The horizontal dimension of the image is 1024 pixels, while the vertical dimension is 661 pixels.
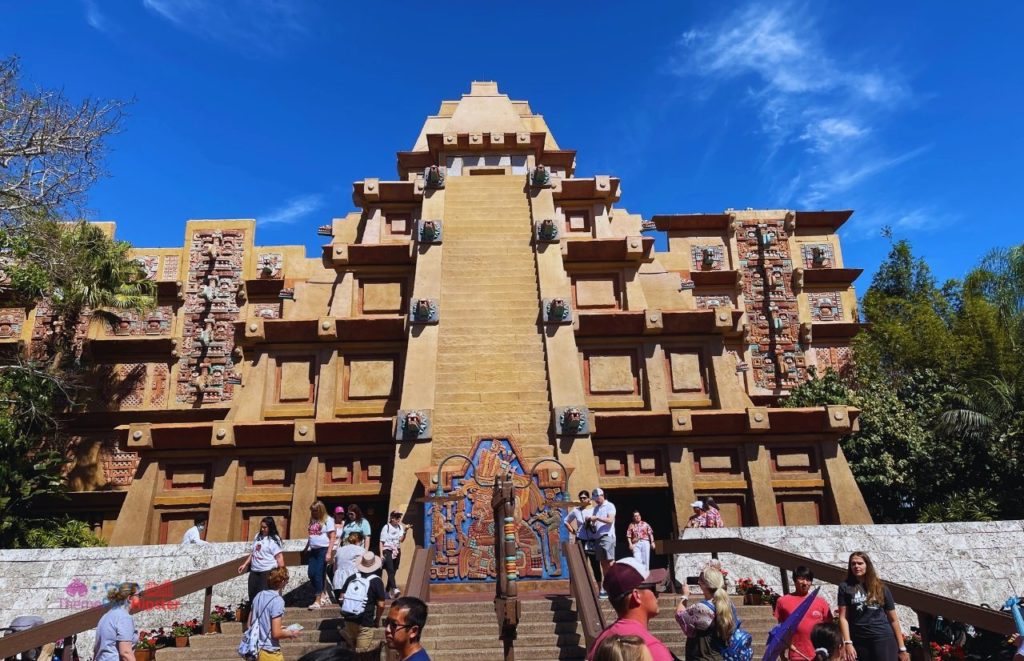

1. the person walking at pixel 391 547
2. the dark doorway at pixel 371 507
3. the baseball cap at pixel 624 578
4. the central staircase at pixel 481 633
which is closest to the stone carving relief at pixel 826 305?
Answer: the dark doorway at pixel 371 507

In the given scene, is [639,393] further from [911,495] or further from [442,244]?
[911,495]

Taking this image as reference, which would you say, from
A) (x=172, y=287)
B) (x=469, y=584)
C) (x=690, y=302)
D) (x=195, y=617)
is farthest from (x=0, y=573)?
(x=690, y=302)

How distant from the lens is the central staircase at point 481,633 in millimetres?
8703

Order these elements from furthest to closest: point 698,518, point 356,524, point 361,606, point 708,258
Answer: point 708,258 < point 698,518 < point 356,524 < point 361,606

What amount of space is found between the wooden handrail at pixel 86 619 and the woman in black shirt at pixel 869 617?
23.9ft

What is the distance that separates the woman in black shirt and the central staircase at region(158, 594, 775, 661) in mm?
3060

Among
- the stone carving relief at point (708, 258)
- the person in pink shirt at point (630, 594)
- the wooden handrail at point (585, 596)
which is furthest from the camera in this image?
the stone carving relief at point (708, 258)

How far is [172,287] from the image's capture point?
24844 mm

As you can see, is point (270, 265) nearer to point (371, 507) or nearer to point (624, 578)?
point (371, 507)

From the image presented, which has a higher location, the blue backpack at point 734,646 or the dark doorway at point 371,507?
the dark doorway at point 371,507

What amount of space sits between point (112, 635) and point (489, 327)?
1137cm

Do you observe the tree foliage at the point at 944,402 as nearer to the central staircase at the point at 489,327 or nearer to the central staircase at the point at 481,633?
the central staircase at the point at 489,327

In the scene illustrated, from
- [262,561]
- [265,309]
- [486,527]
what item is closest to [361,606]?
[262,561]

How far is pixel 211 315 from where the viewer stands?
2477cm
